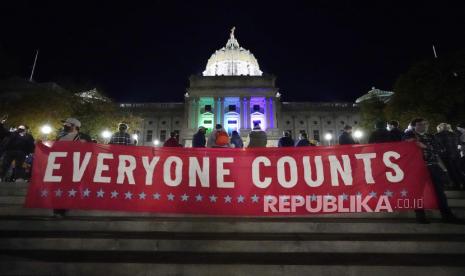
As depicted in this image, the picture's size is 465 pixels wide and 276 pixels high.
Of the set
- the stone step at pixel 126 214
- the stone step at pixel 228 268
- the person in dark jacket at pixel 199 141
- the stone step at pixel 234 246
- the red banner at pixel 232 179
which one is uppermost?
the person in dark jacket at pixel 199 141

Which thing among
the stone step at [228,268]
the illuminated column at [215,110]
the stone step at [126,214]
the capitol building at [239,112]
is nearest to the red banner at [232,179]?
the stone step at [126,214]

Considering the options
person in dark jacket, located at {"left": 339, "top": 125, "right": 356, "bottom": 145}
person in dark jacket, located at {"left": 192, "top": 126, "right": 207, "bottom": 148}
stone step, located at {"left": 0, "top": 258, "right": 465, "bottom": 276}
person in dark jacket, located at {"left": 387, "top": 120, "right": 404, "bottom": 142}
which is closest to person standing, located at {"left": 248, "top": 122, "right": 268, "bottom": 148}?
person in dark jacket, located at {"left": 192, "top": 126, "right": 207, "bottom": 148}

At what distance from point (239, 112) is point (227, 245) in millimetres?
53963

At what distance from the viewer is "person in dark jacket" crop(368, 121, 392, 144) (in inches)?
311

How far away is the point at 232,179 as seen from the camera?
6.16m

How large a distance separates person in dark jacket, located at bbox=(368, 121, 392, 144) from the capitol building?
1717 inches

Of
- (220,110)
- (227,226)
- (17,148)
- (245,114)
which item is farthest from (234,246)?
(220,110)

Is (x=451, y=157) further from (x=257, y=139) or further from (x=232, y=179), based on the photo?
(x=232, y=179)

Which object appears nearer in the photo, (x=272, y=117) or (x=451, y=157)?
(x=451, y=157)

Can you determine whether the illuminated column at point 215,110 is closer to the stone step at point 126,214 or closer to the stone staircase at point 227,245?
the stone step at point 126,214

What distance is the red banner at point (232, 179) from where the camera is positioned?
19.5 ft

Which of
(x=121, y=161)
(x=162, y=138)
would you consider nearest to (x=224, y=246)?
(x=121, y=161)

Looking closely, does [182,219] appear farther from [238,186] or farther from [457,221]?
[457,221]

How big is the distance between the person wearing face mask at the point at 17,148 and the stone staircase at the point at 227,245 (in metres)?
4.23
